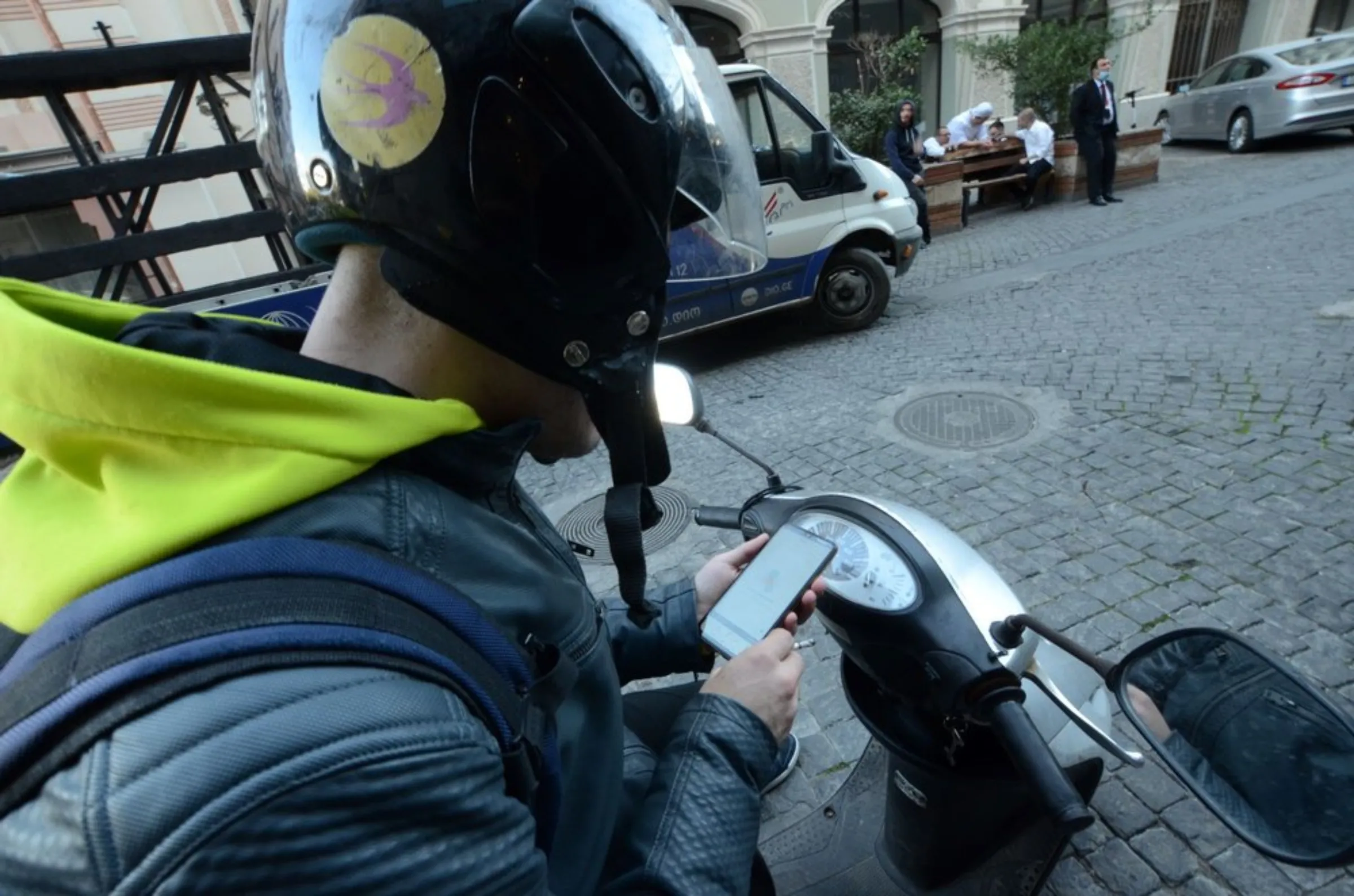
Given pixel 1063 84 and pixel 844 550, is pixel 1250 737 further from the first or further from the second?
pixel 1063 84

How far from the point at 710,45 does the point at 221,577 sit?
16033 millimetres

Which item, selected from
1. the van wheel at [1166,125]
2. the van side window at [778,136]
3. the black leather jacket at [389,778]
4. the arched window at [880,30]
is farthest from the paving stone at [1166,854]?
the van wheel at [1166,125]

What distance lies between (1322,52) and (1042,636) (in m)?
16.6

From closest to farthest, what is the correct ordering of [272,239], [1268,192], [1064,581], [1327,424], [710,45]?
[1064,581], [1327,424], [272,239], [1268,192], [710,45]

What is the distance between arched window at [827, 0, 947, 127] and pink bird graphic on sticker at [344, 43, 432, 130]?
16.2m

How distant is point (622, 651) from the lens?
1571 mm

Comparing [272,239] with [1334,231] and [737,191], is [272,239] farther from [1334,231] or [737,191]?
[1334,231]

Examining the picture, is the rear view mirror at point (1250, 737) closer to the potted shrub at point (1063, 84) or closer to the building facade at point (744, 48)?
the building facade at point (744, 48)

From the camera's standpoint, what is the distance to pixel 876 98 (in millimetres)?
12273

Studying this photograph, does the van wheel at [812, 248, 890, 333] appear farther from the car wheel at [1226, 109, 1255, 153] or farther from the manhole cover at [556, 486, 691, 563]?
the car wheel at [1226, 109, 1255, 153]

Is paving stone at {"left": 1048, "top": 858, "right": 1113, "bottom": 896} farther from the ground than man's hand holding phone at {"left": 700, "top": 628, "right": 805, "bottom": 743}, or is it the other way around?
man's hand holding phone at {"left": 700, "top": 628, "right": 805, "bottom": 743}

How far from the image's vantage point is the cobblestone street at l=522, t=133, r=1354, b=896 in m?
2.39

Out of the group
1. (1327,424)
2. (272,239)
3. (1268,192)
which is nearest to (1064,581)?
(1327,424)

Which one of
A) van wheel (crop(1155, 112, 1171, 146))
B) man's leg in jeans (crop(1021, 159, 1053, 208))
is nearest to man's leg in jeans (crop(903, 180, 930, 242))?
man's leg in jeans (crop(1021, 159, 1053, 208))
